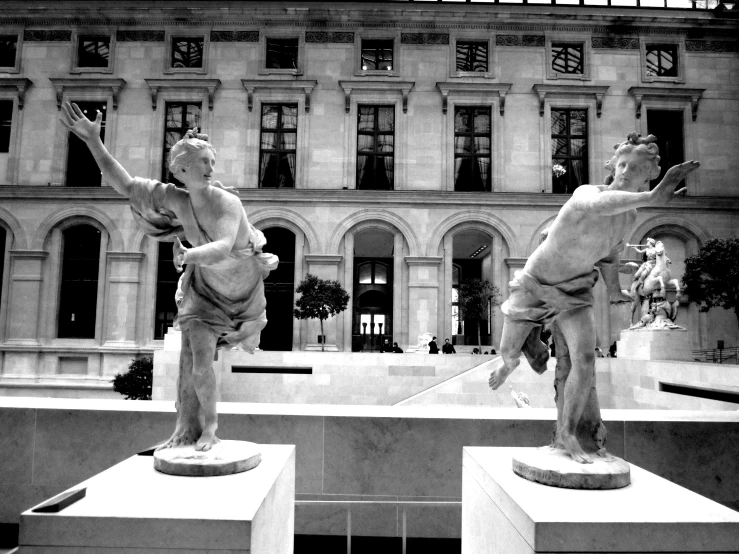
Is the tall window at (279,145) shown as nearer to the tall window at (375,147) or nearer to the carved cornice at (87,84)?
the tall window at (375,147)

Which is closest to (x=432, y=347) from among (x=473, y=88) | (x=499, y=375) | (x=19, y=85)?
(x=473, y=88)

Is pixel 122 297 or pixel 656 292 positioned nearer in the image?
pixel 656 292

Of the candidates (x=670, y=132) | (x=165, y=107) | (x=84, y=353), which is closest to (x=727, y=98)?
(x=670, y=132)

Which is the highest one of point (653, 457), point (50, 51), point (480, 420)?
point (50, 51)

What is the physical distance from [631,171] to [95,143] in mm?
3726

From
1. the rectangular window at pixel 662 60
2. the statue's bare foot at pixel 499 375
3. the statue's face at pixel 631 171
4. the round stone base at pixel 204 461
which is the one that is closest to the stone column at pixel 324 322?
the rectangular window at pixel 662 60

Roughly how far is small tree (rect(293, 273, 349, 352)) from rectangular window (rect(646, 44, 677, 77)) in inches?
787

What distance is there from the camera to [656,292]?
18391mm

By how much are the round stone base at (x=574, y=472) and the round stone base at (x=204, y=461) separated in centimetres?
195

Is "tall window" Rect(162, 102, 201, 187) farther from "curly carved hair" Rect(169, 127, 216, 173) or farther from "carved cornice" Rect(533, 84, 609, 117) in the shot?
"curly carved hair" Rect(169, 127, 216, 173)

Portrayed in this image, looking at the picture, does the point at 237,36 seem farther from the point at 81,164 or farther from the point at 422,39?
the point at 81,164

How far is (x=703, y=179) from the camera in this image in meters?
27.0

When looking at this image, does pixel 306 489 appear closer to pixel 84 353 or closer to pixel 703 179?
pixel 84 353

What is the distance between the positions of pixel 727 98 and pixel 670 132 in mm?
2988
